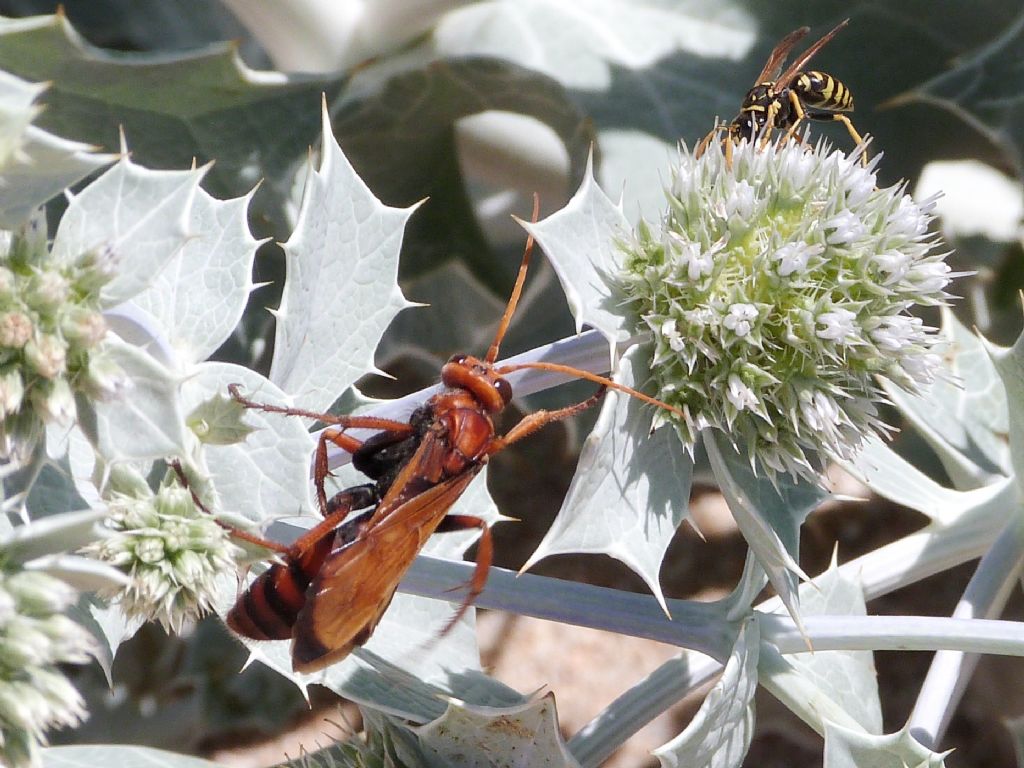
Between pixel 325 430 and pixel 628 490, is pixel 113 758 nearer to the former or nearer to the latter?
pixel 325 430

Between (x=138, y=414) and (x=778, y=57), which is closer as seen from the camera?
(x=138, y=414)

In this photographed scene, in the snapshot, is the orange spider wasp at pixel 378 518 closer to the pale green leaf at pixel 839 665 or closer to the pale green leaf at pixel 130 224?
the pale green leaf at pixel 130 224

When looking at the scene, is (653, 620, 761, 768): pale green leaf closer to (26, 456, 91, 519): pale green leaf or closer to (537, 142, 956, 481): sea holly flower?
(537, 142, 956, 481): sea holly flower

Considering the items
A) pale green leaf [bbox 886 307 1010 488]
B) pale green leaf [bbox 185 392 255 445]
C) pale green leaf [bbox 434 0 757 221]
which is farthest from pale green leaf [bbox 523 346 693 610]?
pale green leaf [bbox 434 0 757 221]

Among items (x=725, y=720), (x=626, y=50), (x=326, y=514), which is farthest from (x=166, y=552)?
(x=626, y=50)

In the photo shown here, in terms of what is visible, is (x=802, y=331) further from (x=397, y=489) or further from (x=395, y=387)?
(x=395, y=387)
